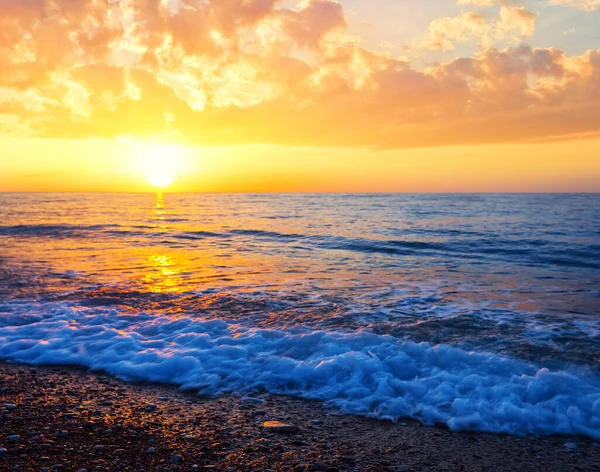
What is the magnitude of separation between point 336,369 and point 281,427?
176 centimetres

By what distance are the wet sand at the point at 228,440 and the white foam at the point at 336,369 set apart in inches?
13.1

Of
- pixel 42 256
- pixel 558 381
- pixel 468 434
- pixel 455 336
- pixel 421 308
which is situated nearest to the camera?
pixel 468 434

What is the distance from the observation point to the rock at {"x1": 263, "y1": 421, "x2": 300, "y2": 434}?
4777 mm

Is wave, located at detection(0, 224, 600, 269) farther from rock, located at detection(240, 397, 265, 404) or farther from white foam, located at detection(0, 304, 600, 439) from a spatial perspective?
rock, located at detection(240, 397, 265, 404)

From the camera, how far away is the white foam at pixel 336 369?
17.4 feet

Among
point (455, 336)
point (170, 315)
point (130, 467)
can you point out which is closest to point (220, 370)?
point (130, 467)

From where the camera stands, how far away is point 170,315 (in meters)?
9.53

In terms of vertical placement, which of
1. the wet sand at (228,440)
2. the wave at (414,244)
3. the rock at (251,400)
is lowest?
the rock at (251,400)

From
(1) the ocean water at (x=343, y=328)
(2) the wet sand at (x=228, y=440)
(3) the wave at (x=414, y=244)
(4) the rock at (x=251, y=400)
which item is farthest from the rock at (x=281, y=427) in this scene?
(3) the wave at (x=414, y=244)

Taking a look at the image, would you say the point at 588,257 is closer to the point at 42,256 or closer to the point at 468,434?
the point at 468,434

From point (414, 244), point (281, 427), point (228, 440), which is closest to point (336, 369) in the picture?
point (281, 427)

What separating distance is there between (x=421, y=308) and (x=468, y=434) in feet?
17.6

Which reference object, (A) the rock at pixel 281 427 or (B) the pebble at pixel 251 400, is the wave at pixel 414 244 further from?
(A) the rock at pixel 281 427

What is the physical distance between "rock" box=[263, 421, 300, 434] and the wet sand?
0.04m
